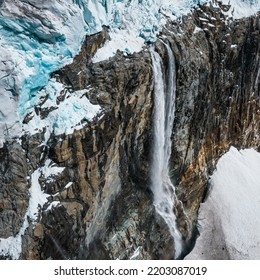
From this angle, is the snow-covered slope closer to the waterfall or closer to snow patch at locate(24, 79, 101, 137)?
the waterfall

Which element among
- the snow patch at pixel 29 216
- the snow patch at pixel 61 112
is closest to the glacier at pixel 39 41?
the snow patch at pixel 61 112

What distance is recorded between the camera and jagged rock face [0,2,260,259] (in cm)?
1138

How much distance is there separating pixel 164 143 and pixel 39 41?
19.8 ft

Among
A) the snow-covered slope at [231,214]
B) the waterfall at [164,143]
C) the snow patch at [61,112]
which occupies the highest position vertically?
the snow patch at [61,112]

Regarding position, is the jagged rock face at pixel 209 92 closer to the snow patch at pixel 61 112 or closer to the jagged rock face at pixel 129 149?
the jagged rock face at pixel 129 149

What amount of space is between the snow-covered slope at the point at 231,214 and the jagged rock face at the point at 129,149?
55cm

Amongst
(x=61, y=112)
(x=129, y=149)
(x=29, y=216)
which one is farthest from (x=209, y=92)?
(x=29, y=216)

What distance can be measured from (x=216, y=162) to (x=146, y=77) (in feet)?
23.8

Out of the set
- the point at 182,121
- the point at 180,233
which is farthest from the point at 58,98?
the point at 180,233

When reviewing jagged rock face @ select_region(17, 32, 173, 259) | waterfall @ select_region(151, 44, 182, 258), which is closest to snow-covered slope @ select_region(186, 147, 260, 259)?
waterfall @ select_region(151, 44, 182, 258)

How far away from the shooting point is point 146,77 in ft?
45.1

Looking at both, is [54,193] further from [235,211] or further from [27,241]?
[235,211]

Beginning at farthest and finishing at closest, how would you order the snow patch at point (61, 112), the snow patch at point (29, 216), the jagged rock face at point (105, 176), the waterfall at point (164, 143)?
the waterfall at point (164, 143)
the jagged rock face at point (105, 176)
the snow patch at point (61, 112)
the snow patch at point (29, 216)

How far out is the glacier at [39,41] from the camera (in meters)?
10.8
